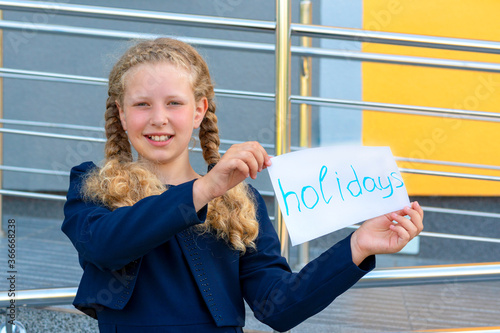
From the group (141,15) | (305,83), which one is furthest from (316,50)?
(305,83)

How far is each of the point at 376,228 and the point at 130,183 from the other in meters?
0.41

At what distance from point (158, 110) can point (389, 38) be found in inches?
24.8

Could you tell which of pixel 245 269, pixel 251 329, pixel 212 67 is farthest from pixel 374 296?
pixel 212 67

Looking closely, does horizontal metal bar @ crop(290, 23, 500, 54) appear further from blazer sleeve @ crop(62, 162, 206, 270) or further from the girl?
blazer sleeve @ crop(62, 162, 206, 270)

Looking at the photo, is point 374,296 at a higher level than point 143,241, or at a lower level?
lower

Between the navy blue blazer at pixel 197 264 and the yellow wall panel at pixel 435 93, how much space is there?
2.16 meters

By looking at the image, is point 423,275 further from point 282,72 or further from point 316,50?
point 316,50

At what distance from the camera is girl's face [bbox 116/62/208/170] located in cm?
93

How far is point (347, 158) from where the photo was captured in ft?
2.99

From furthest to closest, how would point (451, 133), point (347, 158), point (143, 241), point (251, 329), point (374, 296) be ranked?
point (451, 133)
point (374, 296)
point (251, 329)
point (347, 158)
point (143, 241)

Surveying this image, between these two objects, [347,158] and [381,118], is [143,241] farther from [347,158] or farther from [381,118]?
[381,118]

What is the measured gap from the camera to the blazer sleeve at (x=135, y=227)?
780 millimetres

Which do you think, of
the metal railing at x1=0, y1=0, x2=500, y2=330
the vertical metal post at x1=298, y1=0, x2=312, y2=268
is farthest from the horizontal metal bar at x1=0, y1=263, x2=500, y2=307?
the vertical metal post at x1=298, y1=0, x2=312, y2=268

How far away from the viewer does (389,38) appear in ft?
4.23
